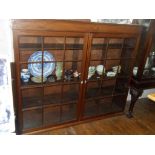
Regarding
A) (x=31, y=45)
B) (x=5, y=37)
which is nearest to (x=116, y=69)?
(x=31, y=45)

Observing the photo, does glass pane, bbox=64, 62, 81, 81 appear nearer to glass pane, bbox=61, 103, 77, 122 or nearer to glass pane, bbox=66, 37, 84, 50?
glass pane, bbox=66, 37, 84, 50

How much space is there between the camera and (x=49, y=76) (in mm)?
2148

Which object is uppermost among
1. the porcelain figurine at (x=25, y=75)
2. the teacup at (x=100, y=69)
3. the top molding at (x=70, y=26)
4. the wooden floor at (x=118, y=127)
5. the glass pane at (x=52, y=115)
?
the top molding at (x=70, y=26)

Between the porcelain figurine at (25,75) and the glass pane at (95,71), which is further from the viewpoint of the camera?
the glass pane at (95,71)

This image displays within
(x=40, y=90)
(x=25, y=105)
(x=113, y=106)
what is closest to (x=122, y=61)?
(x=113, y=106)

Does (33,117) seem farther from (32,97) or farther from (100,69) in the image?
(100,69)

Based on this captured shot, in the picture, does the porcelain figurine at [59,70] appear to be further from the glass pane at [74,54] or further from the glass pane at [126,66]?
the glass pane at [126,66]

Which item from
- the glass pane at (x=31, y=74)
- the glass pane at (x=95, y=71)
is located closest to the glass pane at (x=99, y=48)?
the glass pane at (x=95, y=71)

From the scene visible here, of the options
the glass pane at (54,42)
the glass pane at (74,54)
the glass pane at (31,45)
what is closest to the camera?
the glass pane at (31,45)

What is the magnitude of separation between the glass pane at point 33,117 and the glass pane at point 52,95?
18cm

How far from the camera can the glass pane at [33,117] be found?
222 centimetres

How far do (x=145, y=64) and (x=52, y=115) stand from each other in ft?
4.89

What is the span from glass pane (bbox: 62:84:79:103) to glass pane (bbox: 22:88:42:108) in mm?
325

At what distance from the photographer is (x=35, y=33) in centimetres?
170
